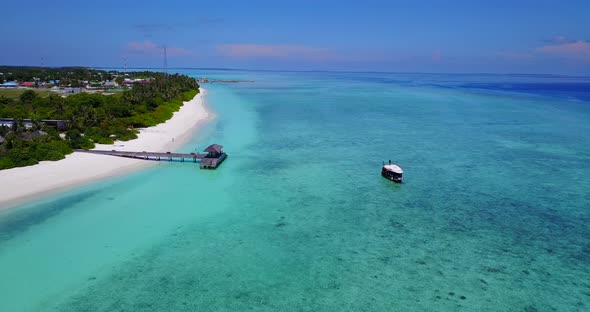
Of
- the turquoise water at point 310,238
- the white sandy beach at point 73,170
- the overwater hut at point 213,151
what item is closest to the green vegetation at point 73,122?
the white sandy beach at point 73,170

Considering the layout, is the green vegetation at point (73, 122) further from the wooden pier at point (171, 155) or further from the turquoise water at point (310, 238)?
the turquoise water at point (310, 238)

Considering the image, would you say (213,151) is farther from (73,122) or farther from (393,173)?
(73,122)

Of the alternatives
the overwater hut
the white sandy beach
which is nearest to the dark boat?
the overwater hut

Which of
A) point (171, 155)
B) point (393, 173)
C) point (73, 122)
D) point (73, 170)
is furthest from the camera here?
point (73, 122)

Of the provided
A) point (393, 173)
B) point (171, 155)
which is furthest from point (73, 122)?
point (393, 173)

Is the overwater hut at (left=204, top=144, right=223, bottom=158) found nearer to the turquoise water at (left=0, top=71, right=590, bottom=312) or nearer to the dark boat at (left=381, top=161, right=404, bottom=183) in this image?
the turquoise water at (left=0, top=71, right=590, bottom=312)

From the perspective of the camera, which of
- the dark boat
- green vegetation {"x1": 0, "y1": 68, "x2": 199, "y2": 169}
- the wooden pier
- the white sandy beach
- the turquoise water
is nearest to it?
the turquoise water

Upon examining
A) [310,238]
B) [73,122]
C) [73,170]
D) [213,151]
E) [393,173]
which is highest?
[73,122]
